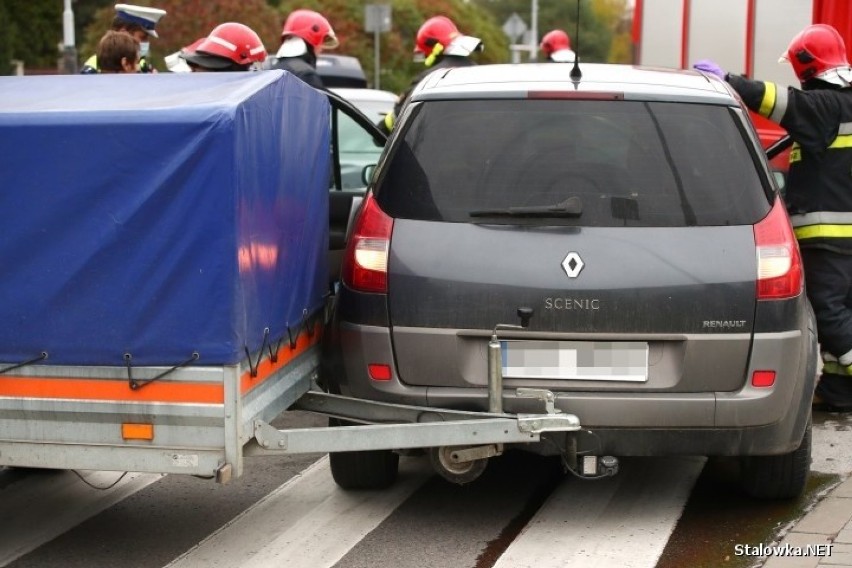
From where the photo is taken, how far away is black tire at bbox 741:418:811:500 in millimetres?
5688

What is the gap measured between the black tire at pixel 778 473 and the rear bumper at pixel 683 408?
26 centimetres

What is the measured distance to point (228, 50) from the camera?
7.80m

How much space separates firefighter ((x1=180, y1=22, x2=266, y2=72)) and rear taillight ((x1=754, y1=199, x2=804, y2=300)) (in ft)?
11.3

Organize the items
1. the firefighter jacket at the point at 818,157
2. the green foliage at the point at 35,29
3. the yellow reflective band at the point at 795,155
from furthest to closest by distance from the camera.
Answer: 1. the green foliage at the point at 35,29
2. the yellow reflective band at the point at 795,155
3. the firefighter jacket at the point at 818,157

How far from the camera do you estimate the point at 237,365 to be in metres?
4.74

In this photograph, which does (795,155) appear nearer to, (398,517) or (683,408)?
(683,408)

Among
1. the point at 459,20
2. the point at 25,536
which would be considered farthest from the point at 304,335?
the point at 459,20

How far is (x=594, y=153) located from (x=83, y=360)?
2036 millimetres

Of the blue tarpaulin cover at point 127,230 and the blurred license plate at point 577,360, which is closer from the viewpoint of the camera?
the blue tarpaulin cover at point 127,230

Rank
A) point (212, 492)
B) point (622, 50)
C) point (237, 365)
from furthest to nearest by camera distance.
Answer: point (622, 50) → point (212, 492) → point (237, 365)

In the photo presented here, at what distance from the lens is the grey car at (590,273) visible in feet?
17.2

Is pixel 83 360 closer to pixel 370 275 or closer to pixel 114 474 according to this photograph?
pixel 370 275

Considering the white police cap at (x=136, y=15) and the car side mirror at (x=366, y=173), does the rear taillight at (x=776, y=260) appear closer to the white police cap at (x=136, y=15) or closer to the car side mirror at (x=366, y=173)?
the car side mirror at (x=366, y=173)

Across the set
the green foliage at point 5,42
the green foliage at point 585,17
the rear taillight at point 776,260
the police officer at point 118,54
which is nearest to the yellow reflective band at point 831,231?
the rear taillight at point 776,260
